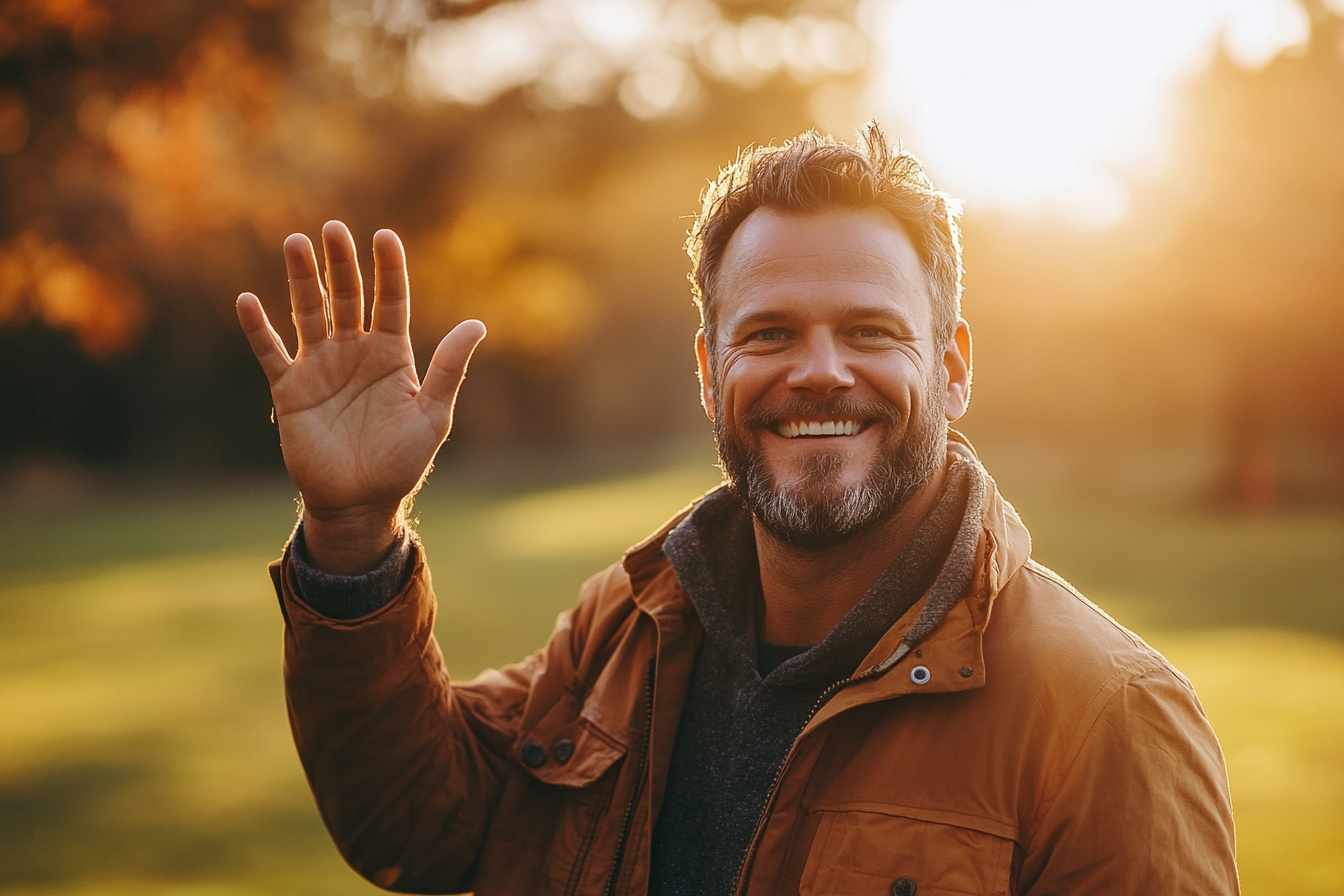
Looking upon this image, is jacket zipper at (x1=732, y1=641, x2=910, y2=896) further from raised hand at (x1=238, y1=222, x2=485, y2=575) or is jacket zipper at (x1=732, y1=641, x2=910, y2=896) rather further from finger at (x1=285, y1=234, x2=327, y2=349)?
finger at (x1=285, y1=234, x2=327, y2=349)

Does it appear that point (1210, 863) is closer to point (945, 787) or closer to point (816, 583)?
point (945, 787)

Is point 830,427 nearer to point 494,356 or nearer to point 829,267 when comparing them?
point 829,267

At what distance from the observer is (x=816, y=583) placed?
2.26m

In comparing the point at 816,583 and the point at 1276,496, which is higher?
the point at 1276,496

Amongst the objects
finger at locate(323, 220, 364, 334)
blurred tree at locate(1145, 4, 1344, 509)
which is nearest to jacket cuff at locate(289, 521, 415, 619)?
finger at locate(323, 220, 364, 334)

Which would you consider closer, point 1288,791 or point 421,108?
point 1288,791

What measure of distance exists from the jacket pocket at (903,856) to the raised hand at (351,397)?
40.4 inches

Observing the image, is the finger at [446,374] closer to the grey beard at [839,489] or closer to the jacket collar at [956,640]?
the grey beard at [839,489]

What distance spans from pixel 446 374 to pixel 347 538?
15.1 inches

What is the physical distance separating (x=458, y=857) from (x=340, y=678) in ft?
1.59

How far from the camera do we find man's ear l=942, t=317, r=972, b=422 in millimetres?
2436

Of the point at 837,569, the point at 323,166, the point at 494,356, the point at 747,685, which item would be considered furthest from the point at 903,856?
the point at 494,356

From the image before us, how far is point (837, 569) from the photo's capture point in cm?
225

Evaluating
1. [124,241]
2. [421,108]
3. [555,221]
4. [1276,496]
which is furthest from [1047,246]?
[124,241]
